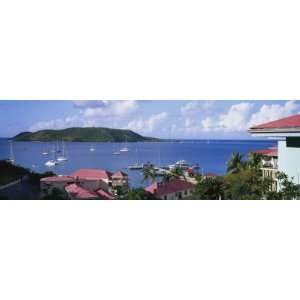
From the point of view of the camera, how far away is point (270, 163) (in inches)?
294

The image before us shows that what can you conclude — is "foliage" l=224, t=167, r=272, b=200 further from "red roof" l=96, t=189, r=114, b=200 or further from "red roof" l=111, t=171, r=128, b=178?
"red roof" l=96, t=189, r=114, b=200

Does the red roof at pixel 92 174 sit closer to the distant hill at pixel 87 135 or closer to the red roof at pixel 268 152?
the distant hill at pixel 87 135

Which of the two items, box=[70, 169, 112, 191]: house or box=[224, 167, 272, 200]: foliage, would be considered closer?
box=[224, 167, 272, 200]: foliage

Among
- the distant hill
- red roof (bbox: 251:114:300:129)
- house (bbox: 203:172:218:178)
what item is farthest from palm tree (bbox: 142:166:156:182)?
red roof (bbox: 251:114:300:129)

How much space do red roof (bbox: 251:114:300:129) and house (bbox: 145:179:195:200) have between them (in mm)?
1523

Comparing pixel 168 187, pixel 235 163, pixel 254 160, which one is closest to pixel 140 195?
pixel 168 187

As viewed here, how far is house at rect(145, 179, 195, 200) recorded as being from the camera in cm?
741

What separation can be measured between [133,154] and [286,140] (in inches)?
99.0

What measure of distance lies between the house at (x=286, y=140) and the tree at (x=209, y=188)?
100cm

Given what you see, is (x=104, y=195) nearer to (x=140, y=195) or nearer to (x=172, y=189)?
(x=140, y=195)

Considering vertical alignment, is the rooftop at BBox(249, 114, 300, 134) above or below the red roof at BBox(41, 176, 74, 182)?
above

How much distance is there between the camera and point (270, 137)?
7.39 m

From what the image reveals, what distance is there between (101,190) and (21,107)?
75.3 inches
